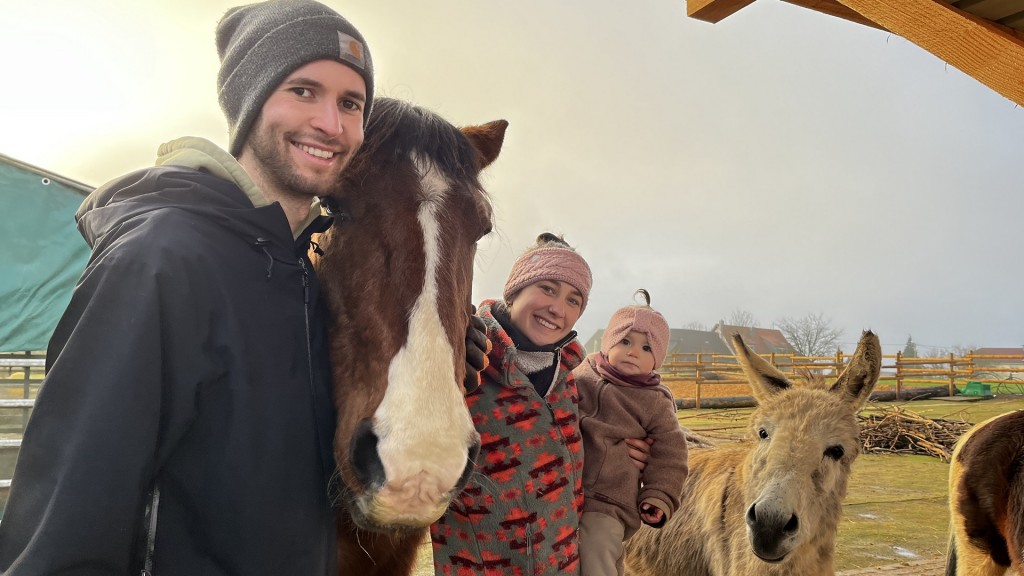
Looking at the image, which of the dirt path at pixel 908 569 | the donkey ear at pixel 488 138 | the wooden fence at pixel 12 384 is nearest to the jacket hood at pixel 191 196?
the donkey ear at pixel 488 138

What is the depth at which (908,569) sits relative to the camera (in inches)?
223

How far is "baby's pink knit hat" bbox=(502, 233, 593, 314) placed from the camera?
276 centimetres

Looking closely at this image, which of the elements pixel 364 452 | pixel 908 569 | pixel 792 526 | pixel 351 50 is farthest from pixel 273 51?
pixel 908 569

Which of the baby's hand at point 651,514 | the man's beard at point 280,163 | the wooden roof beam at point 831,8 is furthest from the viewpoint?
A: the wooden roof beam at point 831,8

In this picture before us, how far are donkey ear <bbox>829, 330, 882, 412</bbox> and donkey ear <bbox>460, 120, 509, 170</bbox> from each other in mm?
2818

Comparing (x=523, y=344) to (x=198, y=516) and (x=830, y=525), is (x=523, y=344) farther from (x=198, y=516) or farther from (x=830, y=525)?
(x=830, y=525)

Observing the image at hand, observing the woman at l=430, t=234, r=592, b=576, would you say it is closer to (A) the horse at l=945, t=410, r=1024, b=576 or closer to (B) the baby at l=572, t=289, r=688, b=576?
(B) the baby at l=572, t=289, r=688, b=576

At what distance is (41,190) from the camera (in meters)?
7.23

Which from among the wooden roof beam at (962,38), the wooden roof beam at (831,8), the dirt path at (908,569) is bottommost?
the dirt path at (908,569)

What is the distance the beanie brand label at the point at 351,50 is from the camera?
1.65 meters

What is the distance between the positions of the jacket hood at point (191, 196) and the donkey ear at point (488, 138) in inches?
39.4

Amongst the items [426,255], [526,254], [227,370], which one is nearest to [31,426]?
[227,370]

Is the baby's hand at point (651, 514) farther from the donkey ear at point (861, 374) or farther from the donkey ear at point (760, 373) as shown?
the donkey ear at point (861, 374)

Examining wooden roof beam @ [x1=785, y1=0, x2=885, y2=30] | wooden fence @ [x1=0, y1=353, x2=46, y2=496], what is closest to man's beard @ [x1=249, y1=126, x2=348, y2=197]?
wooden roof beam @ [x1=785, y1=0, x2=885, y2=30]
